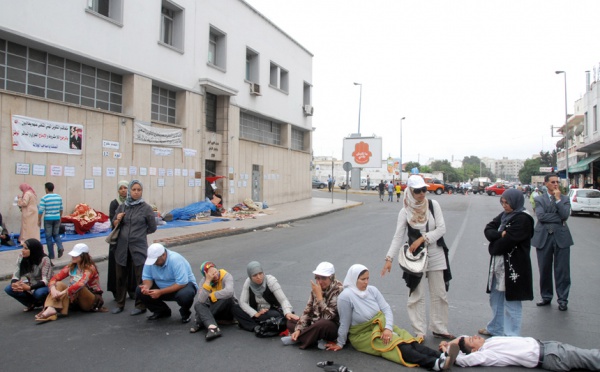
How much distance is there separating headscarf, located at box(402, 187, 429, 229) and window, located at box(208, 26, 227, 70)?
59.6 ft

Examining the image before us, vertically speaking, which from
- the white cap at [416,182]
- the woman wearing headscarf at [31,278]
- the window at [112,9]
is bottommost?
the woman wearing headscarf at [31,278]

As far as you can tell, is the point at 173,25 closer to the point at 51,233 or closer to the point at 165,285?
the point at 51,233

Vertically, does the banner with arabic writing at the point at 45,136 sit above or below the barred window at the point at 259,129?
below

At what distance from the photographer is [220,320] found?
219 inches

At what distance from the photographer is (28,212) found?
9.64m

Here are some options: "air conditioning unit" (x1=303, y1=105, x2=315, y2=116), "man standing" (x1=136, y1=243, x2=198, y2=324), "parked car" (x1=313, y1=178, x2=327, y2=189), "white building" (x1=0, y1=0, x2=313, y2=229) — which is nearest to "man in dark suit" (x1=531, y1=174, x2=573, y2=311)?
"man standing" (x1=136, y1=243, x2=198, y2=324)

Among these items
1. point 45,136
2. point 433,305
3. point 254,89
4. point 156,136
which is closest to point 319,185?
point 254,89

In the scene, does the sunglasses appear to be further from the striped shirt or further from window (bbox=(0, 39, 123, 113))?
window (bbox=(0, 39, 123, 113))

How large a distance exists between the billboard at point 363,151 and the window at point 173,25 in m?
29.5

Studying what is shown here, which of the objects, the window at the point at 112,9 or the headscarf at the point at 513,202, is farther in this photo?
the window at the point at 112,9

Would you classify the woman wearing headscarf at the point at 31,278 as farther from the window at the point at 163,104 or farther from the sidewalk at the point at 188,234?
the window at the point at 163,104

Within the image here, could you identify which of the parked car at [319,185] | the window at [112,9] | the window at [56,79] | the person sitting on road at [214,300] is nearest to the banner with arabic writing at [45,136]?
the window at [56,79]

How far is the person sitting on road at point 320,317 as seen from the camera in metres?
4.79

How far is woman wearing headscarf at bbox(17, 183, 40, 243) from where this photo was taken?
9.58 meters
